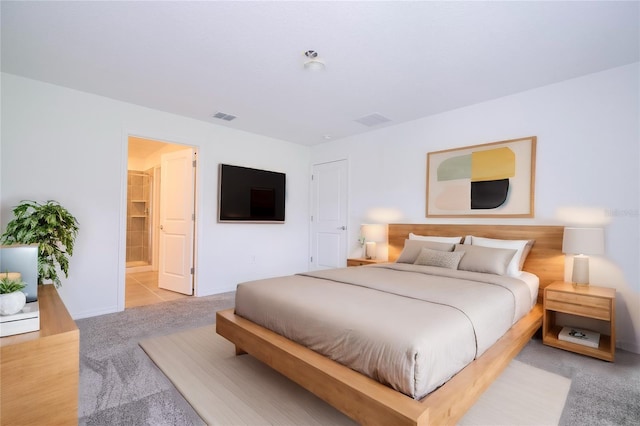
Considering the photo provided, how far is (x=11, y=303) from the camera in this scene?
→ 139 cm

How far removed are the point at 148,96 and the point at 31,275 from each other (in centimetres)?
256

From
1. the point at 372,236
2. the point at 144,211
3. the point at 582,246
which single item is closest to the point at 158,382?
the point at 372,236

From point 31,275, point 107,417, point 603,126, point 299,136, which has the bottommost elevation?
point 107,417

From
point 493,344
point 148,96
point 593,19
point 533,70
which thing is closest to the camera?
point 493,344

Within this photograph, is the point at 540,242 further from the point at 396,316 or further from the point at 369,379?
the point at 369,379

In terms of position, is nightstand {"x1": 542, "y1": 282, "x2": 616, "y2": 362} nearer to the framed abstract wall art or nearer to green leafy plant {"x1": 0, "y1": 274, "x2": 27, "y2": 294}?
the framed abstract wall art

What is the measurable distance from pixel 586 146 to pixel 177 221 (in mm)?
5148

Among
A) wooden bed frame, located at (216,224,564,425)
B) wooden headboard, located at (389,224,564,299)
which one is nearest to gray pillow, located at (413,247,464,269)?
wooden headboard, located at (389,224,564,299)

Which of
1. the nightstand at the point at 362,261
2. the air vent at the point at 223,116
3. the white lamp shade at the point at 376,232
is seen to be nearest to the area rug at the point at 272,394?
the nightstand at the point at 362,261

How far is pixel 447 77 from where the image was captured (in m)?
3.09

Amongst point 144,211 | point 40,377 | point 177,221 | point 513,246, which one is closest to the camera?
point 40,377

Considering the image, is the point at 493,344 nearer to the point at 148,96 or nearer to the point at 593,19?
the point at 593,19

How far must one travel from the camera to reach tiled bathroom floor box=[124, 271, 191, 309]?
421 cm

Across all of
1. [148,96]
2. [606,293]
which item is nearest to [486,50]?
[606,293]
